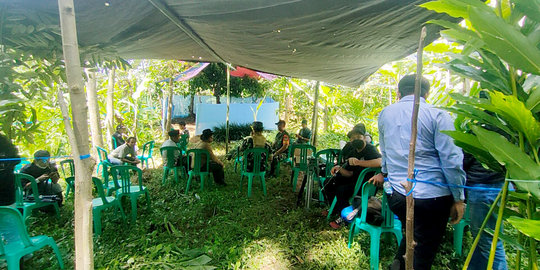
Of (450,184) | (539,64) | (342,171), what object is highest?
(539,64)

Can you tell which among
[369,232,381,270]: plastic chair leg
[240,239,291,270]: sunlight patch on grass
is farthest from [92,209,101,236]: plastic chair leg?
[369,232,381,270]: plastic chair leg

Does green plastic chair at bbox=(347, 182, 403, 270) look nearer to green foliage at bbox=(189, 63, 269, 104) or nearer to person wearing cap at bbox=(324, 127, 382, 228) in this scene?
person wearing cap at bbox=(324, 127, 382, 228)

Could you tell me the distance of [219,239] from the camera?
3195 mm

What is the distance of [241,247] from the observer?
3.02 meters

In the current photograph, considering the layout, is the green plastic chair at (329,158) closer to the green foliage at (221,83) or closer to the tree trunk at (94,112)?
the tree trunk at (94,112)

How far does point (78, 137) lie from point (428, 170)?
2134mm

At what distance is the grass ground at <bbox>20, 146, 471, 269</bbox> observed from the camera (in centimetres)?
268

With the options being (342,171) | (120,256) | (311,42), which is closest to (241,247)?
(120,256)

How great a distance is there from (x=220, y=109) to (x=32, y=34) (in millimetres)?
10293

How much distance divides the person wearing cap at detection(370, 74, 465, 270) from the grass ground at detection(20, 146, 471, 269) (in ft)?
3.42

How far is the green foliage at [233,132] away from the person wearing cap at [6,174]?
26.3 feet

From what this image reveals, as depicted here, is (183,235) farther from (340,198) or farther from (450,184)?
(450,184)

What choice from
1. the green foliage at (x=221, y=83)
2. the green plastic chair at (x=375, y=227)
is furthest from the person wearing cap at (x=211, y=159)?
the green foliage at (x=221, y=83)

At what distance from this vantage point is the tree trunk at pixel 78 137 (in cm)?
108
